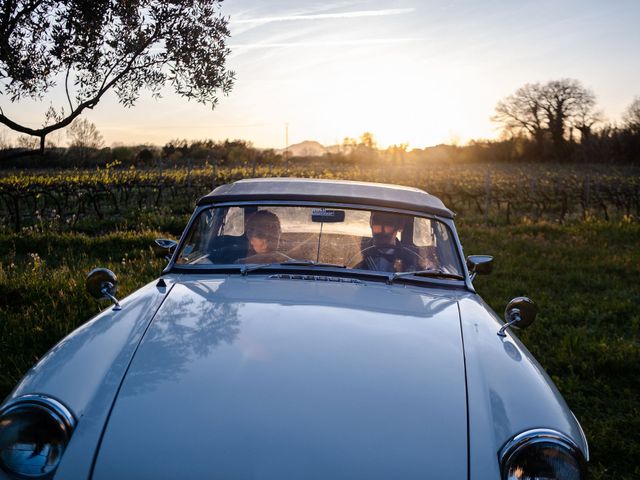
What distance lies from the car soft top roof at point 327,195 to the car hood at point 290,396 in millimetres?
989

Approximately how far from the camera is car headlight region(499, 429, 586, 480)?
1789 mm

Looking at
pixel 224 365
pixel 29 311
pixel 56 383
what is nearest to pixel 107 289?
pixel 56 383

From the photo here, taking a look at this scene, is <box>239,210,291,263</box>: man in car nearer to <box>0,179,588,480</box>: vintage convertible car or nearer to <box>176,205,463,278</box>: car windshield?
<box>176,205,463,278</box>: car windshield

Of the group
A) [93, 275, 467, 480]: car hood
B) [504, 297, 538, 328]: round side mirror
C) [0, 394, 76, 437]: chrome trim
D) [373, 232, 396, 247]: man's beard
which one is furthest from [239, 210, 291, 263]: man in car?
[0, 394, 76, 437]: chrome trim

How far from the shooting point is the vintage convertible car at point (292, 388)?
1.72 m

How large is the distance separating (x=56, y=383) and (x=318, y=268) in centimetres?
151

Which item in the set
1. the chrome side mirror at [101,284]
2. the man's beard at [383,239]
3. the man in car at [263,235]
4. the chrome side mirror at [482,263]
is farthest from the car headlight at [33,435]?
the chrome side mirror at [482,263]

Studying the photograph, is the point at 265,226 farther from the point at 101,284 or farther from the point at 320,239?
the point at 101,284

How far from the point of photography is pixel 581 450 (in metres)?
1.88

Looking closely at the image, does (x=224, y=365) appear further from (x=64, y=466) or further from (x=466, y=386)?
(x=466, y=386)

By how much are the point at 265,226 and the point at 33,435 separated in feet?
6.14

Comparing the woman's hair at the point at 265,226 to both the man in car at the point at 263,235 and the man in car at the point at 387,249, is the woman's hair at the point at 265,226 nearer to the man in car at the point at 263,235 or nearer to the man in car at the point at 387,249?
the man in car at the point at 263,235

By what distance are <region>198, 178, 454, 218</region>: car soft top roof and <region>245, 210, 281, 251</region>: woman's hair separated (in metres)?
0.11

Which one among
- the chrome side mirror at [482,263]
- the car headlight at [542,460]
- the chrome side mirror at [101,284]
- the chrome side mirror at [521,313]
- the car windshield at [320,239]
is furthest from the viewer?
the chrome side mirror at [482,263]
